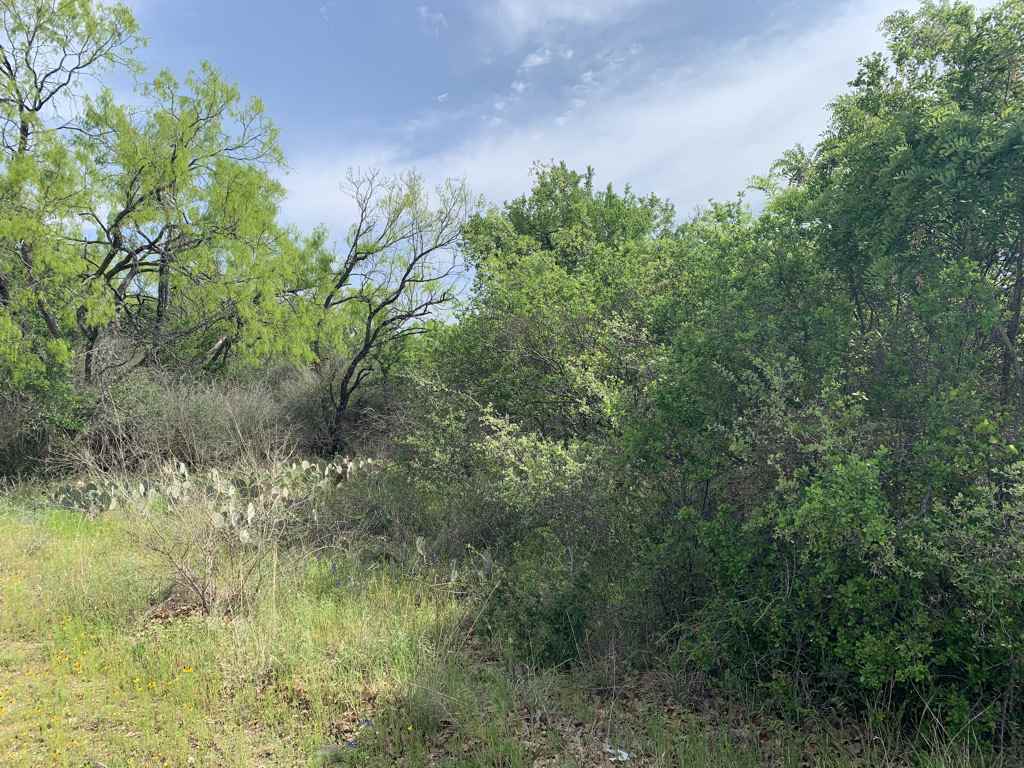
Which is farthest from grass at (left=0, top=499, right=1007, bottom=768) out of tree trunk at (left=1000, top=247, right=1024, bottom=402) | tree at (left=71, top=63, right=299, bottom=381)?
tree at (left=71, top=63, right=299, bottom=381)

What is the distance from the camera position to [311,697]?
398 cm

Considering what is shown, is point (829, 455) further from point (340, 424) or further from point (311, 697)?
point (340, 424)

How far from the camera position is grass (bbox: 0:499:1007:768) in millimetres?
3451

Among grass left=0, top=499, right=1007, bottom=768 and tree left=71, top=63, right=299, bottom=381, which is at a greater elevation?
tree left=71, top=63, right=299, bottom=381

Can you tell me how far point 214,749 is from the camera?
3.52 metres

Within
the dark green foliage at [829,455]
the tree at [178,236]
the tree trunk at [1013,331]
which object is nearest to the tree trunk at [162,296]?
the tree at [178,236]

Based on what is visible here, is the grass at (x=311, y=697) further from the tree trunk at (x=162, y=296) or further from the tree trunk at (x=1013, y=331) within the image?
the tree trunk at (x=162, y=296)

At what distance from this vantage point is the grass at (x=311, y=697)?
3451 millimetres

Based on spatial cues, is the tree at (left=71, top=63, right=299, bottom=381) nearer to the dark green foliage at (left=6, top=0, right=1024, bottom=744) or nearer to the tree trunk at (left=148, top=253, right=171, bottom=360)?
the tree trunk at (left=148, top=253, right=171, bottom=360)

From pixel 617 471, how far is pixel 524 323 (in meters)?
4.54

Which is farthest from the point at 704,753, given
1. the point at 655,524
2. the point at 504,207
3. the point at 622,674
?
the point at 504,207

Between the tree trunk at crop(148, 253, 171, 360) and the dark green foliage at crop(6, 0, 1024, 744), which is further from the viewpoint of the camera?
the tree trunk at crop(148, 253, 171, 360)

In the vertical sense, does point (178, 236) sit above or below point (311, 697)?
above

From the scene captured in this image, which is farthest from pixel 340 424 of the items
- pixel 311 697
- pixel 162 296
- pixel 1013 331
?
pixel 1013 331
